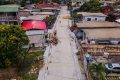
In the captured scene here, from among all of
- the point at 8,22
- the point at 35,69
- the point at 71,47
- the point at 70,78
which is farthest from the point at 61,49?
the point at 8,22

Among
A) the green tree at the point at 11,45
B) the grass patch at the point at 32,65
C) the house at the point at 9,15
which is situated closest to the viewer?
the grass patch at the point at 32,65

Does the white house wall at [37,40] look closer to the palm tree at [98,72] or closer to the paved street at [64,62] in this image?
the paved street at [64,62]

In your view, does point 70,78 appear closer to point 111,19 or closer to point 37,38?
point 37,38

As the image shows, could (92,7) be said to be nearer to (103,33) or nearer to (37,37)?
(103,33)

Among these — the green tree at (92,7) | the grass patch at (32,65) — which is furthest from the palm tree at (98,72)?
the green tree at (92,7)

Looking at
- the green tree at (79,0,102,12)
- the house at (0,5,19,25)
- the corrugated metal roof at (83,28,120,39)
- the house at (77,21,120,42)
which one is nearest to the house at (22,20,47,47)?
the house at (77,21,120,42)

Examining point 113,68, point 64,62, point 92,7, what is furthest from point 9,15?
point 113,68

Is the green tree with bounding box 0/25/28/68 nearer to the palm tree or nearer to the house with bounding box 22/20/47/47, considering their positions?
the house with bounding box 22/20/47/47
